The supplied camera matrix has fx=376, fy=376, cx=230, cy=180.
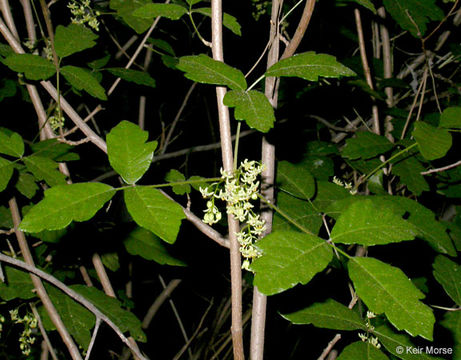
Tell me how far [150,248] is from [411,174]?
50.4 inches

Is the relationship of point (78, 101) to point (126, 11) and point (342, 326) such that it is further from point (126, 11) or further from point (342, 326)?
point (342, 326)

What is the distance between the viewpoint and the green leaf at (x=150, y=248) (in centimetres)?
174

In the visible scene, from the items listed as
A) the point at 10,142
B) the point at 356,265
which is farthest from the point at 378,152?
the point at 10,142

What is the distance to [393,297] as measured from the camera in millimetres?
689

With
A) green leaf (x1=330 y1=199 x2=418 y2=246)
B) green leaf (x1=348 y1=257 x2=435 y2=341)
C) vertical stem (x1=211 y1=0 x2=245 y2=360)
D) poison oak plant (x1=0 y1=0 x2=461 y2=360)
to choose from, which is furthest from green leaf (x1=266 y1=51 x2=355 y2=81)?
green leaf (x1=348 y1=257 x2=435 y2=341)

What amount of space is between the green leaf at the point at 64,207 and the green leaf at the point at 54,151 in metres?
0.82

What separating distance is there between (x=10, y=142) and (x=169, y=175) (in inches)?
21.9

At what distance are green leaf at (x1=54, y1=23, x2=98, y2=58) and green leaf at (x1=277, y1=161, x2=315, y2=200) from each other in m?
0.95

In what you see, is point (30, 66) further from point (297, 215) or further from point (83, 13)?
point (297, 215)

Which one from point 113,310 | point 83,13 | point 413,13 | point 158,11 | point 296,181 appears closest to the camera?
point 158,11

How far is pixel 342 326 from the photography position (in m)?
1.04

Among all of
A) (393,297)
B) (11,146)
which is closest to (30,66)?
(11,146)

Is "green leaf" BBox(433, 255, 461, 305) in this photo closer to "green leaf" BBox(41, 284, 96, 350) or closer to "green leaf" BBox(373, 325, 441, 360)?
"green leaf" BBox(373, 325, 441, 360)

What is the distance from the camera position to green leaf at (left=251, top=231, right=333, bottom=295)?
674mm
